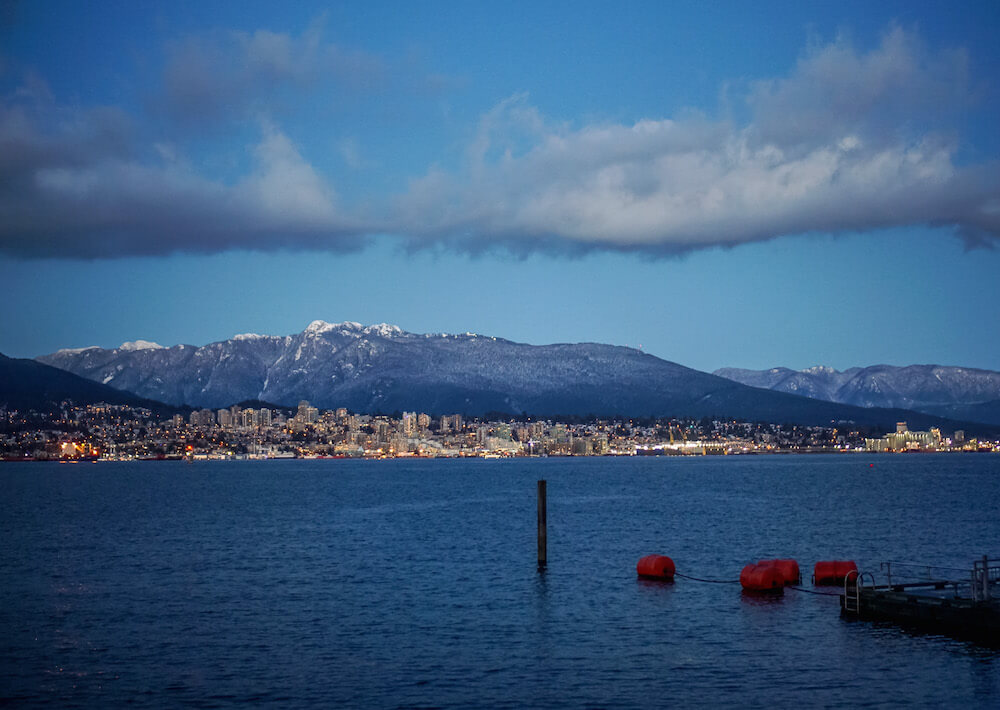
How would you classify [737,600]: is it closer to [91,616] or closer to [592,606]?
[592,606]

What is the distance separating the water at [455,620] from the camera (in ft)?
118

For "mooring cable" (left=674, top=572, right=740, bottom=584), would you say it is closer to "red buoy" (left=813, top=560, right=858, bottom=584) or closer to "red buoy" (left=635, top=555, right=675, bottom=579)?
"red buoy" (left=635, top=555, right=675, bottom=579)

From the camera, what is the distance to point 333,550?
79.8 meters

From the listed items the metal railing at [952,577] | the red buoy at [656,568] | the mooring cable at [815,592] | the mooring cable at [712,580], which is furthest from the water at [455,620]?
the metal railing at [952,577]

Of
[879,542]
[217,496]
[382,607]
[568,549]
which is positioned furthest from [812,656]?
[217,496]

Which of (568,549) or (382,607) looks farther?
(568,549)

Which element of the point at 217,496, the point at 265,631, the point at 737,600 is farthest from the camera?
the point at 217,496

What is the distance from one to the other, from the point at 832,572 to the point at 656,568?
31.6 feet

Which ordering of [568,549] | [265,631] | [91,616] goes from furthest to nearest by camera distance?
[568,549] < [91,616] < [265,631]

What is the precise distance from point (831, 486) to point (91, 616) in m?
151

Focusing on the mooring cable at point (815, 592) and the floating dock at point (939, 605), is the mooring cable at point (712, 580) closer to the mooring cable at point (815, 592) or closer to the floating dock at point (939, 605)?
the mooring cable at point (815, 592)

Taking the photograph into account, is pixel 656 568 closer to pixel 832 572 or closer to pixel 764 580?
pixel 764 580

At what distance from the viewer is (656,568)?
6072cm

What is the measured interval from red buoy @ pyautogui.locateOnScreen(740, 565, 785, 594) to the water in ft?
3.26
